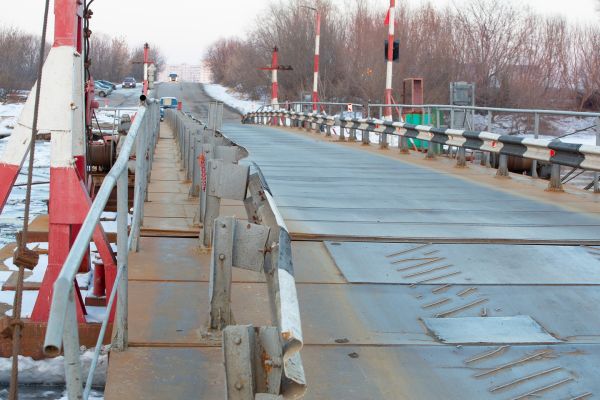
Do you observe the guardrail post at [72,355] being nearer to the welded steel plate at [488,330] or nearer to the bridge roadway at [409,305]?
the bridge roadway at [409,305]

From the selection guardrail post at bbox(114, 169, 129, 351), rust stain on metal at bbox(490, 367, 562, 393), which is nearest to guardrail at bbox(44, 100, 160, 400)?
guardrail post at bbox(114, 169, 129, 351)

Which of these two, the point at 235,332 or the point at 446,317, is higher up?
the point at 235,332

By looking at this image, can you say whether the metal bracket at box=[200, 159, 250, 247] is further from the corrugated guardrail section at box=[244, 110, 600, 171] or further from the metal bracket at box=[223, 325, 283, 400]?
the corrugated guardrail section at box=[244, 110, 600, 171]

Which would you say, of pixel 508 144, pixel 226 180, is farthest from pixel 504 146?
pixel 226 180

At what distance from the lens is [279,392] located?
9.29ft

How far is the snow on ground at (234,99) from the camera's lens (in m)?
101

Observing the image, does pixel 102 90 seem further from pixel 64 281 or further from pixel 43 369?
pixel 64 281

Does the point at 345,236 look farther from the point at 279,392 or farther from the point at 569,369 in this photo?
the point at 279,392

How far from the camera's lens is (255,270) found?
4484mm

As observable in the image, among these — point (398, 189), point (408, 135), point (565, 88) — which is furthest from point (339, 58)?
point (398, 189)

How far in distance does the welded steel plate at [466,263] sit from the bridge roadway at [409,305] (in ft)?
0.06

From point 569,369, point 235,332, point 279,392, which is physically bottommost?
point 569,369

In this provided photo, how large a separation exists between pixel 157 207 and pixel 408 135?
10.7m

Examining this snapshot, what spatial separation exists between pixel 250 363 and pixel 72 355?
575 millimetres
